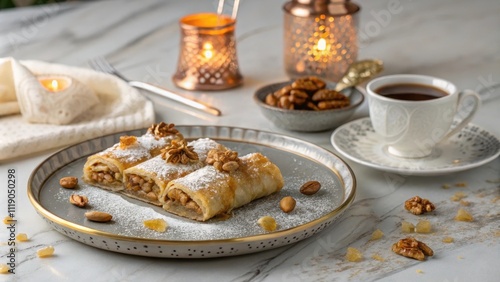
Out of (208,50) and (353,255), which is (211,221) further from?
(208,50)

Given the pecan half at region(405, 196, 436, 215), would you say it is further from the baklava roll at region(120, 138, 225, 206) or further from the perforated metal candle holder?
the perforated metal candle holder

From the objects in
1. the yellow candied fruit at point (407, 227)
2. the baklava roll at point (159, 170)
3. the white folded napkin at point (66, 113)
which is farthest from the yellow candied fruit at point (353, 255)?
the white folded napkin at point (66, 113)

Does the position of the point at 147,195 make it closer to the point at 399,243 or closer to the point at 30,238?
the point at 30,238

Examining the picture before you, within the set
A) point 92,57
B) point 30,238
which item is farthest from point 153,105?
point 30,238

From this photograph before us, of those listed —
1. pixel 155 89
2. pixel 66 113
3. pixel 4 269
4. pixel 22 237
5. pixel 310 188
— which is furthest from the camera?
pixel 155 89

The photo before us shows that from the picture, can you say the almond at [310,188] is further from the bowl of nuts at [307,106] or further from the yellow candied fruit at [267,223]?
the bowl of nuts at [307,106]

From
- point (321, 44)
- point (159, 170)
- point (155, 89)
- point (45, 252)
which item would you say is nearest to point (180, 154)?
point (159, 170)
